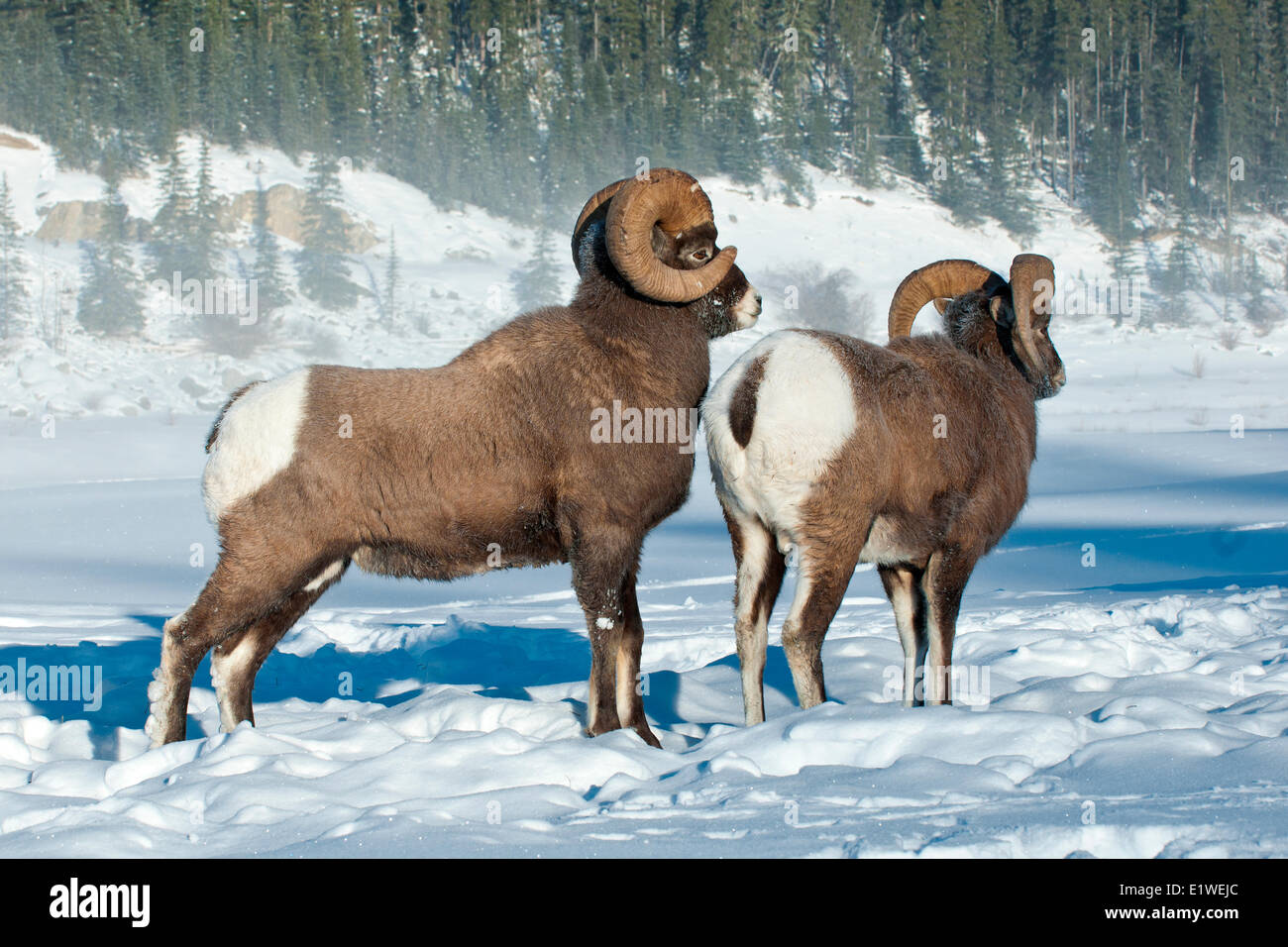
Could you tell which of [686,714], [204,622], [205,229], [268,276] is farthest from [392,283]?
[204,622]

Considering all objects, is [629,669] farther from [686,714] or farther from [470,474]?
[470,474]

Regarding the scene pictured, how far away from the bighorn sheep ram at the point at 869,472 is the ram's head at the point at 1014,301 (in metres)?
0.02

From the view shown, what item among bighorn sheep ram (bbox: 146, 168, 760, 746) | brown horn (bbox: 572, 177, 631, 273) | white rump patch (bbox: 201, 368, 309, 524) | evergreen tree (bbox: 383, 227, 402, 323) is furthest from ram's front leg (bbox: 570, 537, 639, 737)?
evergreen tree (bbox: 383, 227, 402, 323)

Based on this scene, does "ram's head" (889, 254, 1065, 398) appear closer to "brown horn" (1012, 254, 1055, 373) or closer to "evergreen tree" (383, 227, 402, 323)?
"brown horn" (1012, 254, 1055, 373)

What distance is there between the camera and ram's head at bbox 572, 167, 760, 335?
213 inches

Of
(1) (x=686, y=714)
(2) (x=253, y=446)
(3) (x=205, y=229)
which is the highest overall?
(3) (x=205, y=229)

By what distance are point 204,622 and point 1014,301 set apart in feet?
13.8

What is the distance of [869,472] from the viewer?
16.6 ft

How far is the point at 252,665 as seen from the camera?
567 cm

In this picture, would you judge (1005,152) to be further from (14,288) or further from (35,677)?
(35,677)

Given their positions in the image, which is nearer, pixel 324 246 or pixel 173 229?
pixel 173 229

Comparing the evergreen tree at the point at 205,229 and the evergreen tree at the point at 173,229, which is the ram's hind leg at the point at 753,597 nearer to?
the evergreen tree at the point at 173,229

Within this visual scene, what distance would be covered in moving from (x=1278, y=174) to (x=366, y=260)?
147ft

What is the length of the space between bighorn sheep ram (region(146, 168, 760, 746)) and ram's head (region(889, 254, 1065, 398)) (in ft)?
5.17
